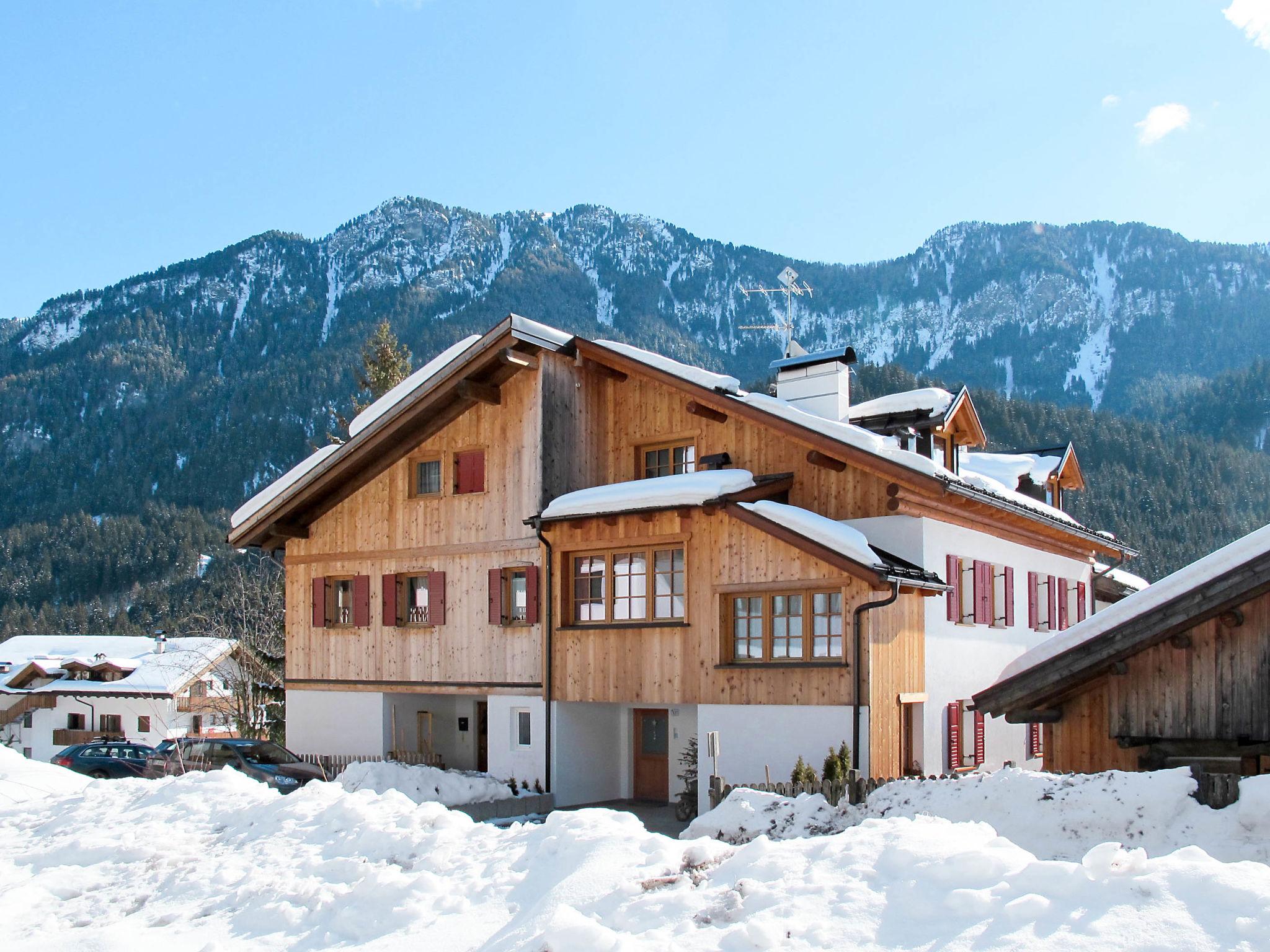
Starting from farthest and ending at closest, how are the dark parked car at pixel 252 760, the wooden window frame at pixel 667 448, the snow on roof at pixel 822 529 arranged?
the dark parked car at pixel 252 760, the wooden window frame at pixel 667 448, the snow on roof at pixel 822 529

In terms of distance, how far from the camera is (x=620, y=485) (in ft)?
70.4

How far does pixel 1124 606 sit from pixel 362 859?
7.82m

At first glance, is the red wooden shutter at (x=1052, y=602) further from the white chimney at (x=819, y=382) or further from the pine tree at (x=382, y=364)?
the pine tree at (x=382, y=364)

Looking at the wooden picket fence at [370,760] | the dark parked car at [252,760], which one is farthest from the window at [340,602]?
→ the dark parked car at [252,760]

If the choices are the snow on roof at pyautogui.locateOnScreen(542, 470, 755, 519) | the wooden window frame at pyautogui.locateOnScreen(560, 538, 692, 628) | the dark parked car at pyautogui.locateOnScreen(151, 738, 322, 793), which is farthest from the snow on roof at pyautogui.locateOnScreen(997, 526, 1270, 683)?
the dark parked car at pyautogui.locateOnScreen(151, 738, 322, 793)

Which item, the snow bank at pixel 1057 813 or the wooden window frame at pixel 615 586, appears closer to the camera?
the snow bank at pixel 1057 813

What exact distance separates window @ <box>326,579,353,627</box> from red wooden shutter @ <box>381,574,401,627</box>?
4.31 feet

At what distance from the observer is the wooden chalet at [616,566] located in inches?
744

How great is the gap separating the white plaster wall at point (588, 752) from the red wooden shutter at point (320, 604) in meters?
6.82

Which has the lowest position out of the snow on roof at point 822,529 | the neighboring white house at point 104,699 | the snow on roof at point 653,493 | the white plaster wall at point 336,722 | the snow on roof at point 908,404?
the neighboring white house at point 104,699

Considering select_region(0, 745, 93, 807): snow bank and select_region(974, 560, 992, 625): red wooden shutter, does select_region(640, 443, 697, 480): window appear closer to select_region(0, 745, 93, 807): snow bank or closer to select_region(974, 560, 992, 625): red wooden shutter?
select_region(974, 560, 992, 625): red wooden shutter

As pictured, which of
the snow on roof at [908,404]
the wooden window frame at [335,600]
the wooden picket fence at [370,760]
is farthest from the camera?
the wooden window frame at [335,600]

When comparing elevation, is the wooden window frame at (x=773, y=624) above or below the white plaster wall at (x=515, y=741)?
above

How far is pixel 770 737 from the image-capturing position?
746 inches
